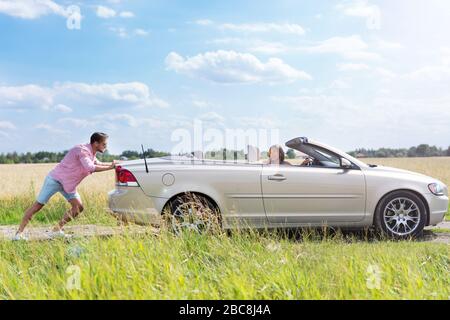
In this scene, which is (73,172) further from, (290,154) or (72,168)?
(290,154)

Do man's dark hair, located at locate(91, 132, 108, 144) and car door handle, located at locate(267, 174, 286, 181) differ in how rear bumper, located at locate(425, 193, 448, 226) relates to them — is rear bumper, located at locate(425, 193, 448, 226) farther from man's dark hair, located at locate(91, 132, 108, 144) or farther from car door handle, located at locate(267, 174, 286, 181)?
man's dark hair, located at locate(91, 132, 108, 144)

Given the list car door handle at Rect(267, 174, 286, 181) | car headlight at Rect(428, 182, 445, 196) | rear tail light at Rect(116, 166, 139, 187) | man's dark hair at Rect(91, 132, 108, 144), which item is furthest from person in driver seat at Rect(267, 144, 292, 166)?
man's dark hair at Rect(91, 132, 108, 144)

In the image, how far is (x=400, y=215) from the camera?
911 centimetres

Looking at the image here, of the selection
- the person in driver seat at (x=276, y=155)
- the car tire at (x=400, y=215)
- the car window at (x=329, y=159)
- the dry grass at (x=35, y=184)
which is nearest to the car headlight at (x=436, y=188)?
the car tire at (x=400, y=215)

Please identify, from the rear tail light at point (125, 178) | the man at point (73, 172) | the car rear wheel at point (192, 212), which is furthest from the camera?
the man at point (73, 172)

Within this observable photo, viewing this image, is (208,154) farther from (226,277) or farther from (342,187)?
(226,277)

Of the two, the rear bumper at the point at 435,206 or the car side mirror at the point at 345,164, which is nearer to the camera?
the car side mirror at the point at 345,164

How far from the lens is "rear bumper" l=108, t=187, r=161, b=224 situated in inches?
330

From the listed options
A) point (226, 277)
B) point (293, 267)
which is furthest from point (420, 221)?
point (226, 277)

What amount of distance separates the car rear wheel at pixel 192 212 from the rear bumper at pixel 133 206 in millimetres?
265

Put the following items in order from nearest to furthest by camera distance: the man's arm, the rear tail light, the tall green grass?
the tall green grass < the rear tail light < the man's arm

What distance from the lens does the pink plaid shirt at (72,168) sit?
8961 millimetres

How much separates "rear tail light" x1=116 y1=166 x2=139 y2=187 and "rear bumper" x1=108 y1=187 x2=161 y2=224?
0.06 meters

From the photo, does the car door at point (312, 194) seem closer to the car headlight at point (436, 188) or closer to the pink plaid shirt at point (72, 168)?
the car headlight at point (436, 188)
